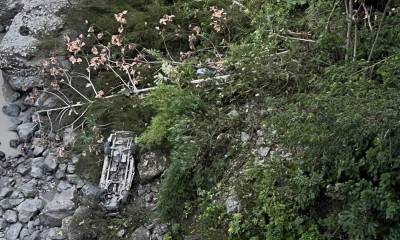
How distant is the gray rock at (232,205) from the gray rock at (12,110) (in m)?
3.13

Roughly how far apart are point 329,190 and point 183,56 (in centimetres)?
262

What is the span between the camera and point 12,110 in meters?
6.18

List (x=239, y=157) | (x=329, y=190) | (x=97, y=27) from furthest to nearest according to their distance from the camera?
1. (x=97, y=27)
2. (x=239, y=157)
3. (x=329, y=190)

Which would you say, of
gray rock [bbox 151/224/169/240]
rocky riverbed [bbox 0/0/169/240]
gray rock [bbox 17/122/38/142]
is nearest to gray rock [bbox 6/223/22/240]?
rocky riverbed [bbox 0/0/169/240]

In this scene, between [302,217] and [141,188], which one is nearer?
[302,217]

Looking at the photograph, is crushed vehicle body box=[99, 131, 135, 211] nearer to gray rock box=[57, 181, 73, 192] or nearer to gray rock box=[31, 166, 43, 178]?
gray rock box=[57, 181, 73, 192]

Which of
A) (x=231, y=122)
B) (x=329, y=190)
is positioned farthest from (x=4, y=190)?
(x=329, y=190)

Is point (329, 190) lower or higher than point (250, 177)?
higher

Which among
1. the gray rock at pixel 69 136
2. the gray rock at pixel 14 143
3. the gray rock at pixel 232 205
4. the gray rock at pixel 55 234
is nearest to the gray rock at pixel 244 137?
A: the gray rock at pixel 232 205

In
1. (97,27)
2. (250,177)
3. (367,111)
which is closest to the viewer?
(367,111)

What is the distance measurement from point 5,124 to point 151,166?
83.8 inches

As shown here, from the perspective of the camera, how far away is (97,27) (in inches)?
244

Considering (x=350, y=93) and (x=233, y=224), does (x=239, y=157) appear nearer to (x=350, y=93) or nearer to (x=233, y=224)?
(x=233, y=224)

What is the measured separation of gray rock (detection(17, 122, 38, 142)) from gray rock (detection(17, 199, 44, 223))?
0.82m
